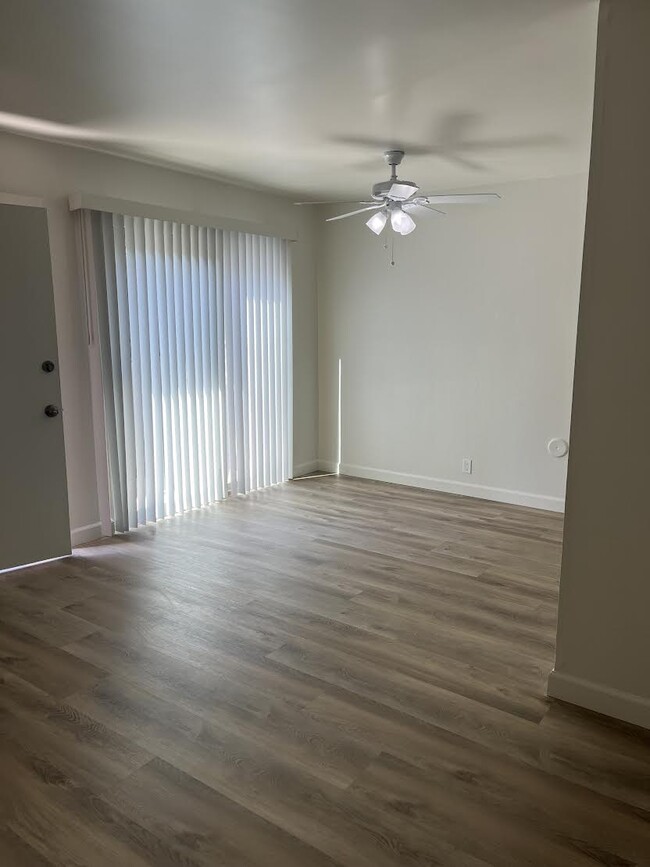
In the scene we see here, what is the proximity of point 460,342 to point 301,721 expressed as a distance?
363cm

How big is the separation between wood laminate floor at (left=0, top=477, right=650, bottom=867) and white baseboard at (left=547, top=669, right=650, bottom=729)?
0.15 feet

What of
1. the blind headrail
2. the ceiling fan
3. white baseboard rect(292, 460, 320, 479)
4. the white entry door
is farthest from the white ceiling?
white baseboard rect(292, 460, 320, 479)

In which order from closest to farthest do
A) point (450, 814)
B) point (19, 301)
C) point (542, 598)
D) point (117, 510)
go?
point (450, 814) → point (542, 598) → point (19, 301) → point (117, 510)

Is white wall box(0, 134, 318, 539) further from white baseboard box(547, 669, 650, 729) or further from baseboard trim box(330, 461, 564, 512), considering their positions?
white baseboard box(547, 669, 650, 729)

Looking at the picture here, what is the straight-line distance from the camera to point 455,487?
5.45m

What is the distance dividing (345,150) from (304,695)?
3.00 metres

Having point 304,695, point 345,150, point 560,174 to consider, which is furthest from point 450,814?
point 560,174

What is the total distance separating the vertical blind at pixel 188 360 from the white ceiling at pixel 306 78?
715 millimetres

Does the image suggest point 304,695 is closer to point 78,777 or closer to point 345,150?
point 78,777

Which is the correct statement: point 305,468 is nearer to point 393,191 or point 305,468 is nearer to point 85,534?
point 85,534

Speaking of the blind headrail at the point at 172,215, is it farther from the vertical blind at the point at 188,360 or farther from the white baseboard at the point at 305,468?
the white baseboard at the point at 305,468

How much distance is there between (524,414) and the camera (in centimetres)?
500

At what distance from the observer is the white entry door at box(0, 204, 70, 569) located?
358 cm

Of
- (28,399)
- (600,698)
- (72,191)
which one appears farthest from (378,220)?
(600,698)
